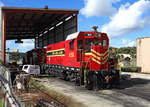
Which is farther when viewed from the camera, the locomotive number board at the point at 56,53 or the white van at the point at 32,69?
the white van at the point at 32,69

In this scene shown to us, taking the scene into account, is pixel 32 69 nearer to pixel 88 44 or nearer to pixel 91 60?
pixel 88 44

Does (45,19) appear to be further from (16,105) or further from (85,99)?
(16,105)

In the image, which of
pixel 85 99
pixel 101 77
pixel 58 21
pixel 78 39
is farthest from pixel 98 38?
pixel 58 21

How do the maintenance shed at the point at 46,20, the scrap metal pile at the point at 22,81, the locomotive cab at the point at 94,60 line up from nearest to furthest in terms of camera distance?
1. the scrap metal pile at the point at 22,81
2. the locomotive cab at the point at 94,60
3. the maintenance shed at the point at 46,20

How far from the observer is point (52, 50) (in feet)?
63.4

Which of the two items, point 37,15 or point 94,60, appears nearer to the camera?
point 94,60

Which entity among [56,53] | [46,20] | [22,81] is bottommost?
[22,81]

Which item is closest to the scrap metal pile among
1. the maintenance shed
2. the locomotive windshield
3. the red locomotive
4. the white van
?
the red locomotive

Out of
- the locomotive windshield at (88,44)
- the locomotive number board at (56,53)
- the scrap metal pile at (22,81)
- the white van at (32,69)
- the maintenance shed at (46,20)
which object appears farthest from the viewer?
the maintenance shed at (46,20)

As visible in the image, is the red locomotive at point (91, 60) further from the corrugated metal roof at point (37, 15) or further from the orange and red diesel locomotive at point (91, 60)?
the corrugated metal roof at point (37, 15)

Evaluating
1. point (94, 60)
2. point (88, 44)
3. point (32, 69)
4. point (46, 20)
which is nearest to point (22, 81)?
point (94, 60)

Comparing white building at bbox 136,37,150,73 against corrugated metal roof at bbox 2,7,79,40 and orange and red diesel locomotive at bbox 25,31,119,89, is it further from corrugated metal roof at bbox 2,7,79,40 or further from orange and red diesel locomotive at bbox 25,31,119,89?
orange and red diesel locomotive at bbox 25,31,119,89

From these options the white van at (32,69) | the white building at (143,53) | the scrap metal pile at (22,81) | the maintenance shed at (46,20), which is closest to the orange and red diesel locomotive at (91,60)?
the scrap metal pile at (22,81)

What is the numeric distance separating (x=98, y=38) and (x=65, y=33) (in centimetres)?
1382
